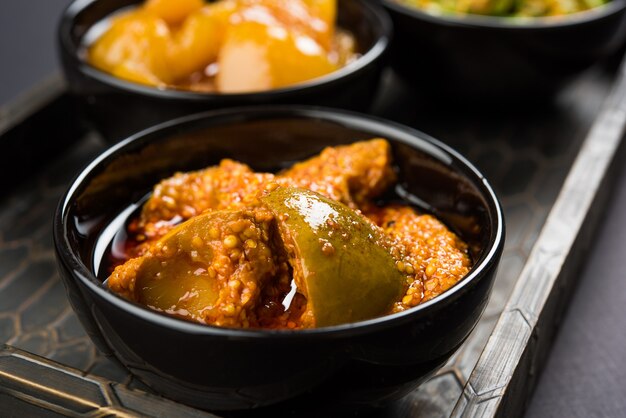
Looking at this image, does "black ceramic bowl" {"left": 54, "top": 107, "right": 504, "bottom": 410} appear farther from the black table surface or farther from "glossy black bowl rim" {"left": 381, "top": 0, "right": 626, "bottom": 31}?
"glossy black bowl rim" {"left": 381, "top": 0, "right": 626, "bottom": 31}

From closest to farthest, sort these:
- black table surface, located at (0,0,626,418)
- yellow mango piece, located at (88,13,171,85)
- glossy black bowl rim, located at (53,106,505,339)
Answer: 1. glossy black bowl rim, located at (53,106,505,339)
2. black table surface, located at (0,0,626,418)
3. yellow mango piece, located at (88,13,171,85)

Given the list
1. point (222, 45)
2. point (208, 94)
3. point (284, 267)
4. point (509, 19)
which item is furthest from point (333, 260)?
point (509, 19)

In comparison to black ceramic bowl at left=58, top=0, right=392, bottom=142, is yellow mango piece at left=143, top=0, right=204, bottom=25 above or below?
above

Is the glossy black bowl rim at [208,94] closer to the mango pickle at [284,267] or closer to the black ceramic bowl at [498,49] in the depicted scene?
the black ceramic bowl at [498,49]

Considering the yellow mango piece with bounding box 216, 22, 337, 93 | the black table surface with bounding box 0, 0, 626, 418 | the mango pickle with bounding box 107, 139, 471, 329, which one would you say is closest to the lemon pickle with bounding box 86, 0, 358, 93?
the yellow mango piece with bounding box 216, 22, 337, 93

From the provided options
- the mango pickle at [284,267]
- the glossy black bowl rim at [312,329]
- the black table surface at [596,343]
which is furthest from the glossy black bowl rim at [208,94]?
the black table surface at [596,343]

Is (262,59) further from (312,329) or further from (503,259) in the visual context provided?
(312,329)
